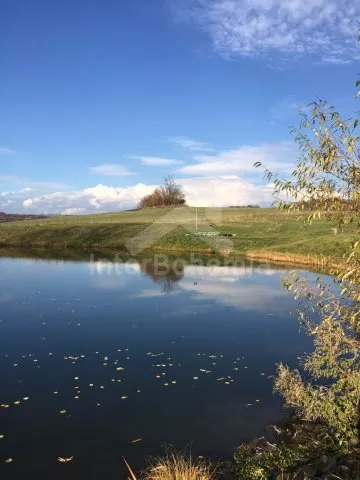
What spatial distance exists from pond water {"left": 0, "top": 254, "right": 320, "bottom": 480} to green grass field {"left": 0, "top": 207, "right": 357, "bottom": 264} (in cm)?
2429

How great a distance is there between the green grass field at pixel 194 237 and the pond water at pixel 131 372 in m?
24.3

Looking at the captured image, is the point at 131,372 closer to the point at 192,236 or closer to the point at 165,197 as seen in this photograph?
the point at 192,236

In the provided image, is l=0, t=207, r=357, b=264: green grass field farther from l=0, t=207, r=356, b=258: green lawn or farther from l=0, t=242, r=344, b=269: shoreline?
l=0, t=242, r=344, b=269: shoreline

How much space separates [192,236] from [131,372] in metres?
53.5

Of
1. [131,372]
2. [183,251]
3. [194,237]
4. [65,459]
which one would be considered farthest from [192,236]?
[65,459]

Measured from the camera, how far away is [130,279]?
39.2 meters

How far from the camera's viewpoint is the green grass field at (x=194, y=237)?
56344 millimetres

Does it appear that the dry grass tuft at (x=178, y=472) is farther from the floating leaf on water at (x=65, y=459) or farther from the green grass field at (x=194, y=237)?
the green grass field at (x=194, y=237)

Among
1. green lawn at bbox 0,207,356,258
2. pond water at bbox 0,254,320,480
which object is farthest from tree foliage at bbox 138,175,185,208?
pond water at bbox 0,254,320,480

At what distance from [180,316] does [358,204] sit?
58.7ft

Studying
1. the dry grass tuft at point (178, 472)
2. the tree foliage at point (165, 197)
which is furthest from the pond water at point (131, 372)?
the tree foliage at point (165, 197)

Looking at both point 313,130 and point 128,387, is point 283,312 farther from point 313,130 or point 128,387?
point 313,130

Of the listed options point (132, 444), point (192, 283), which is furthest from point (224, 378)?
point (192, 283)

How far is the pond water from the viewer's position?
37.2ft
